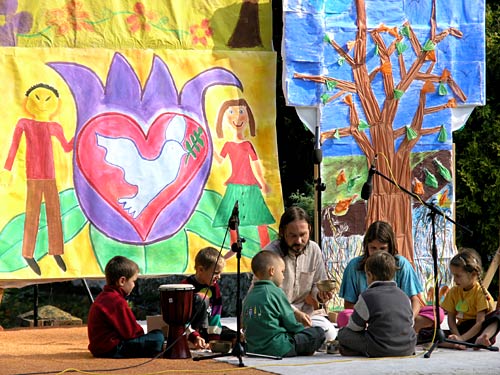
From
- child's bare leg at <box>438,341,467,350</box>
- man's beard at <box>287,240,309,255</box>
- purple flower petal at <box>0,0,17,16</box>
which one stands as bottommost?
child's bare leg at <box>438,341,467,350</box>

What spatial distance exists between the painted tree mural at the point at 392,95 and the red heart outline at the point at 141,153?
132 centimetres

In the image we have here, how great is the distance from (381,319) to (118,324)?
1.79 meters

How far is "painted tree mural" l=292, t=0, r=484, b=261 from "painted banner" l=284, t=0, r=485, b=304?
0.01 metres

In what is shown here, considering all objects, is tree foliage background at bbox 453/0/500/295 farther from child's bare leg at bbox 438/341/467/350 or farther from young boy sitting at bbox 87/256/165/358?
young boy sitting at bbox 87/256/165/358

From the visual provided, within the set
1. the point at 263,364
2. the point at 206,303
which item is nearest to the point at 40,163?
the point at 206,303

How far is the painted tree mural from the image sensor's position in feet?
36.2

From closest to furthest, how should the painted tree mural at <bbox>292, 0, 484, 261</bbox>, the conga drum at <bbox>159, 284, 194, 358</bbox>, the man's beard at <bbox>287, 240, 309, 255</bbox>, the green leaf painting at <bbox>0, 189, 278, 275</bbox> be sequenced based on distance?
the conga drum at <bbox>159, 284, 194, 358</bbox> → the man's beard at <bbox>287, 240, 309, 255</bbox> → the green leaf painting at <bbox>0, 189, 278, 275</bbox> → the painted tree mural at <bbox>292, 0, 484, 261</bbox>

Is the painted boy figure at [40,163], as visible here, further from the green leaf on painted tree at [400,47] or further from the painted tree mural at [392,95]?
the green leaf on painted tree at [400,47]

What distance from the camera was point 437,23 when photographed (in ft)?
37.4

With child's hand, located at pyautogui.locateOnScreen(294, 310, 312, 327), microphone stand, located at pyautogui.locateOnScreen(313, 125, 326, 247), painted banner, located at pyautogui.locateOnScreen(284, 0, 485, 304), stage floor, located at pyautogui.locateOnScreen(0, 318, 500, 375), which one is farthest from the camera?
painted banner, located at pyautogui.locateOnScreen(284, 0, 485, 304)

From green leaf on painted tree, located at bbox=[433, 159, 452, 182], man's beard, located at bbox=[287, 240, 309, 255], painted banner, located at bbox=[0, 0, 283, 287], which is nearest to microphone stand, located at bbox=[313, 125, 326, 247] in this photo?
painted banner, located at bbox=[0, 0, 283, 287]

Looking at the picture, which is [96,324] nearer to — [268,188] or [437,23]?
[268,188]

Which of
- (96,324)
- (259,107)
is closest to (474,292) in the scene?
(96,324)

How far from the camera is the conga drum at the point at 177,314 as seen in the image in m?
7.73
